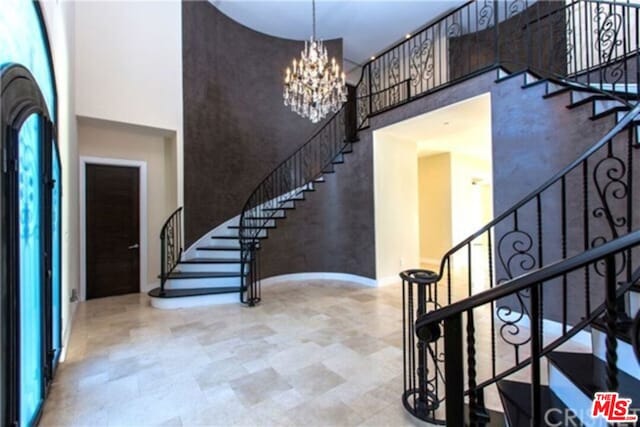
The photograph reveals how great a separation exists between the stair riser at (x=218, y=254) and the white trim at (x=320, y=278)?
831 mm

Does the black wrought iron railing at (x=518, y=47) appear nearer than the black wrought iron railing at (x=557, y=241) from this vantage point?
No

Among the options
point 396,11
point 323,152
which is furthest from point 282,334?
point 396,11

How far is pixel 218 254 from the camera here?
17.7ft

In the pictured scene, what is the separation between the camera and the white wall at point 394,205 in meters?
5.53

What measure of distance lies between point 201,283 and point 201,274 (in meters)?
0.15

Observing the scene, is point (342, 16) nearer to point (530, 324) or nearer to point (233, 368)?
point (233, 368)

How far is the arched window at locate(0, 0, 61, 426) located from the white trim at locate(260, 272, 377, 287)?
143 inches

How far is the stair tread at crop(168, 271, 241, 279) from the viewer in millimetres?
4633

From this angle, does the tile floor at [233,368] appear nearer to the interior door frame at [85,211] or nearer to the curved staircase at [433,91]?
the curved staircase at [433,91]

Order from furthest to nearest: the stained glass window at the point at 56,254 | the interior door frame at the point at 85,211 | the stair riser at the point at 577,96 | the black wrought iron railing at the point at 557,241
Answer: the interior door frame at the point at 85,211 → the stair riser at the point at 577,96 → the stained glass window at the point at 56,254 → the black wrought iron railing at the point at 557,241

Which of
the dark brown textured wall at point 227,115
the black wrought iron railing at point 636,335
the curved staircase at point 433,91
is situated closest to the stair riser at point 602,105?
the curved staircase at point 433,91

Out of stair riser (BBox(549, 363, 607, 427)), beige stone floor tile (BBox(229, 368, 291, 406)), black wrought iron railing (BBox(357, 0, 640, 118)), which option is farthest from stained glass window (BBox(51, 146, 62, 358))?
black wrought iron railing (BBox(357, 0, 640, 118))

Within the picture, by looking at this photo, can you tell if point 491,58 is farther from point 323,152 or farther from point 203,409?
point 203,409

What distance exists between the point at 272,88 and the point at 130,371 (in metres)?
5.80
